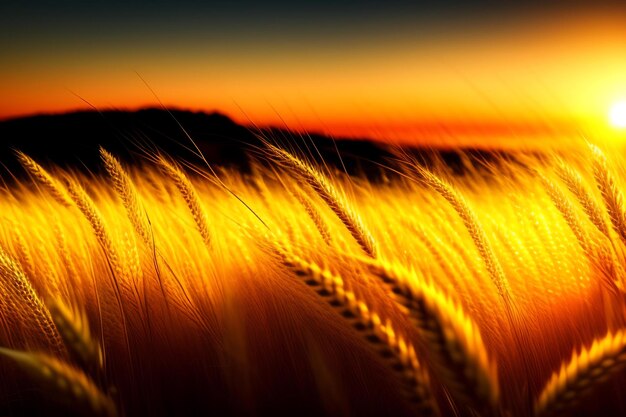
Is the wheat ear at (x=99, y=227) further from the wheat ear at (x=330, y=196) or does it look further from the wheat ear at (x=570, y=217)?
the wheat ear at (x=570, y=217)

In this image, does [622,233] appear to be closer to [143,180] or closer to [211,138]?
[211,138]

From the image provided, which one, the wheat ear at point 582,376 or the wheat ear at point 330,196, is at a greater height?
the wheat ear at point 330,196

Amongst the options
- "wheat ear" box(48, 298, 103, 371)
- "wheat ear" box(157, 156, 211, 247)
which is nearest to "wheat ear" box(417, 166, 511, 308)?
"wheat ear" box(157, 156, 211, 247)

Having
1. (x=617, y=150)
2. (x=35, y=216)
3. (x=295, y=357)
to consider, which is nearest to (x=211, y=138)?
(x=295, y=357)

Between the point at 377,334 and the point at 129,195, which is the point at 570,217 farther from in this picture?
the point at 129,195

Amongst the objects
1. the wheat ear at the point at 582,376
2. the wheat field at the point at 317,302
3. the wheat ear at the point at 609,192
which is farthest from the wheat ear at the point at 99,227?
the wheat ear at the point at 609,192

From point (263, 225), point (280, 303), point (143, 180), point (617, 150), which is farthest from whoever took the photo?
point (143, 180)


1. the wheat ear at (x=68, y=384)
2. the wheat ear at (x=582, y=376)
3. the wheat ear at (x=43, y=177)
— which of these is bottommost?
the wheat ear at (x=582, y=376)

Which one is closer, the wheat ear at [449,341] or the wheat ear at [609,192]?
the wheat ear at [449,341]
